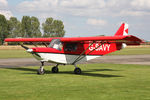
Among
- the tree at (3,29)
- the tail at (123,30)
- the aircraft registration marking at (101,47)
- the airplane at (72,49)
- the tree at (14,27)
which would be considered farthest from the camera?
the tree at (14,27)

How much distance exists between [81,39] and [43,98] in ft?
27.1

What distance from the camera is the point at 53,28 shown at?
5133 inches

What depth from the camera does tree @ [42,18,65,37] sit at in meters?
129

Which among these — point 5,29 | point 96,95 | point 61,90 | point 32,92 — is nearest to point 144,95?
point 96,95

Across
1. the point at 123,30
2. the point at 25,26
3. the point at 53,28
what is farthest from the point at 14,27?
the point at 123,30

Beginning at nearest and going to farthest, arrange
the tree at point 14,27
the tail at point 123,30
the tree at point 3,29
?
the tail at point 123,30 → the tree at point 3,29 → the tree at point 14,27

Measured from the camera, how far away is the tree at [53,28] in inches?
5074

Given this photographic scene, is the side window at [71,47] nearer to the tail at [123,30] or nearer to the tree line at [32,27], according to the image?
the tail at [123,30]

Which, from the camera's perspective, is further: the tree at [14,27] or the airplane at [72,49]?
the tree at [14,27]

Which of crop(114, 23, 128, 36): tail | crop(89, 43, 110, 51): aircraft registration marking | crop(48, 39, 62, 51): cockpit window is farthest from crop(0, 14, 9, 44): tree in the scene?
crop(48, 39, 62, 51): cockpit window

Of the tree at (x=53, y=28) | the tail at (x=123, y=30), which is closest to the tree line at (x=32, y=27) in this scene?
the tree at (x=53, y=28)

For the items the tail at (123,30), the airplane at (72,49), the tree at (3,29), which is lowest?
the airplane at (72,49)

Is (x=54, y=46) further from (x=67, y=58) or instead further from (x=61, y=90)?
(x=61, y=90)

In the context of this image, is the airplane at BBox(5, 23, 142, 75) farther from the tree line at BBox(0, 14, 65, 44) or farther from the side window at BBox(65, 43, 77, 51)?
the tree line at BBox(0, 14, 65, 44)
